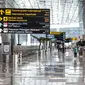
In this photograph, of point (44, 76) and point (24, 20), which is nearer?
point (44, 76)

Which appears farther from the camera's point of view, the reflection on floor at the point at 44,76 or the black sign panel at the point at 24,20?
the black sign panel at the point at 24,20

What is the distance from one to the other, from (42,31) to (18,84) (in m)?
10.0

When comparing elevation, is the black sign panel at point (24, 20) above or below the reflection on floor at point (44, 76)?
above

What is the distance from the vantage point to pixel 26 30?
21844mm

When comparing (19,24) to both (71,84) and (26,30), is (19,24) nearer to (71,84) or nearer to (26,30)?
(26,30)

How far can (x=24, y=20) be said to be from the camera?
2169cm

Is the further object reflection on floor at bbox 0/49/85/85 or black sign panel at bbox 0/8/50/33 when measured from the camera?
black sign panel at bbox 0/8/50/33

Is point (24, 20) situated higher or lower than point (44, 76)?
higher

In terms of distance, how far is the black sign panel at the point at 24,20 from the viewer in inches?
850

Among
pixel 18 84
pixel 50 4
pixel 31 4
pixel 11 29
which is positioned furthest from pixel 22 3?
pixel 18 84

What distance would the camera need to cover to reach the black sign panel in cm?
2159

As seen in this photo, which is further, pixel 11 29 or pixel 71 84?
pixel 11 29

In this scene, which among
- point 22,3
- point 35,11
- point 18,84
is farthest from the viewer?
point 22,3

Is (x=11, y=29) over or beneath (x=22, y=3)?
beneath
